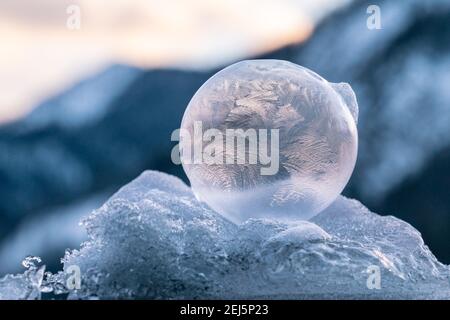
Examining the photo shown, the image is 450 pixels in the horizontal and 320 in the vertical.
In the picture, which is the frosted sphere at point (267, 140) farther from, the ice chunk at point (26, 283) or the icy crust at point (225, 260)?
the ice chunk at point (26, 283)

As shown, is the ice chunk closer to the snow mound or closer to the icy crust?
the snow mound

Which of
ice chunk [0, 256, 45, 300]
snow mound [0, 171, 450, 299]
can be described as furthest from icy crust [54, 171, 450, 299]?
ice chunk [0, 256, 45, 300]

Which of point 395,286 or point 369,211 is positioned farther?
point 369,211

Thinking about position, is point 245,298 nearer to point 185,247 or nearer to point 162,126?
point 185,247

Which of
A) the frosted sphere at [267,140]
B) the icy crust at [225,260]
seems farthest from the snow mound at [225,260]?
the frosted sphere at [267,140]
